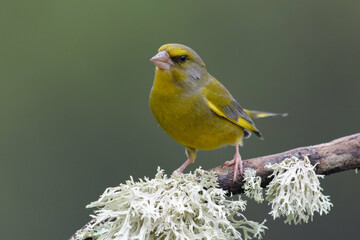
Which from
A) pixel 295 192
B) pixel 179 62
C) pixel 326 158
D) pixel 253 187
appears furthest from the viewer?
pixel 179 62

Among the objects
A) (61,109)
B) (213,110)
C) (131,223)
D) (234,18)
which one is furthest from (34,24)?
(131,223)

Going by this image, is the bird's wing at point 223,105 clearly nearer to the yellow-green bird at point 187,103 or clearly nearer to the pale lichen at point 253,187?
the yellow-green bird at point 187,103

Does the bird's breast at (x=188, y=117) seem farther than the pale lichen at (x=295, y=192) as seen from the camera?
Yes

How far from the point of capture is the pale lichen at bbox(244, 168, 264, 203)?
3318 mm

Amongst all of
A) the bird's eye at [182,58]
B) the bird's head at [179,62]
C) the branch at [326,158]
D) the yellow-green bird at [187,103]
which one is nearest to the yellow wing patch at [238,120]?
the yellow-green bird at [187,103]

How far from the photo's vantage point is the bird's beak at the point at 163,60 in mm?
3945

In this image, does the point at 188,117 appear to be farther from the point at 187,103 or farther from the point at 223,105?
the point at 223,105

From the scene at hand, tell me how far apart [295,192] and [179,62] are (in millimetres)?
1412

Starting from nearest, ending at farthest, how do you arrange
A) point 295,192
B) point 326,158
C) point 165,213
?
point 165,213
point 295,192
point 326,158

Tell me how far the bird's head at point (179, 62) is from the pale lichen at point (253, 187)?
1.00m

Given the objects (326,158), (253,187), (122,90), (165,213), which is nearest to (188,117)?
(253,187)

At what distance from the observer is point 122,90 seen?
7340 mm

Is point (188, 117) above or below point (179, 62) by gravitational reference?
below

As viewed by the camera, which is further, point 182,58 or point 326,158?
point 182,58
